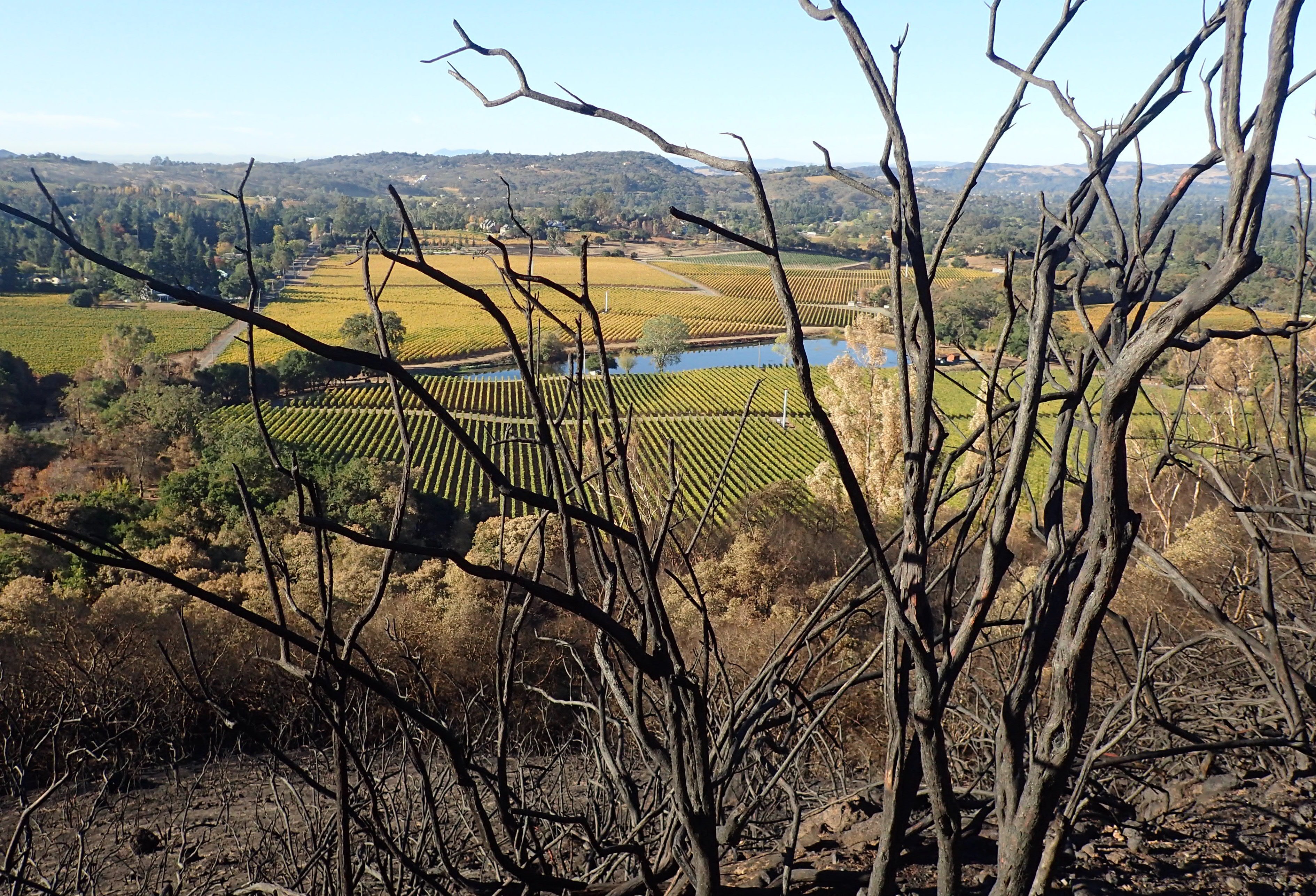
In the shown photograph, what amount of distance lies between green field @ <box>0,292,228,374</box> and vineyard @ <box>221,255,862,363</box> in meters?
3.25

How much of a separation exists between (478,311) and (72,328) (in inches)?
772

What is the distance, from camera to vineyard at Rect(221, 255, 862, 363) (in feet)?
141

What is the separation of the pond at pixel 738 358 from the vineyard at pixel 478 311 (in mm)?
1592

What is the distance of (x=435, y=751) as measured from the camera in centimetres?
500

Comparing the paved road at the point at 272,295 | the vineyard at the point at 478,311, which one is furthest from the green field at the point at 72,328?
the vineyard at the point at 478,311

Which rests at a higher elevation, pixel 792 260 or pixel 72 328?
pixel 792 260

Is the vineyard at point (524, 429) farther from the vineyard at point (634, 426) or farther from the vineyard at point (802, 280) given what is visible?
the vineyard at point (802, 280)

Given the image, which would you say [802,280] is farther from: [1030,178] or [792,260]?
[1030,178]

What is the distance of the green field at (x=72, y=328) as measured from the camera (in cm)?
3491

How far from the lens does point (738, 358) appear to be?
46.6 m

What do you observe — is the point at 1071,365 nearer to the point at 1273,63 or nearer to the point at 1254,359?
the point at 1273,63

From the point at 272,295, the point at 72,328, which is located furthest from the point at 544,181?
the point at 72,328

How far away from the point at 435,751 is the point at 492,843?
Answer: 14.4ft

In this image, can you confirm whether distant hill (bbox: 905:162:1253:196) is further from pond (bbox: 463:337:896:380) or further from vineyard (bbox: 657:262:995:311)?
pond (bbox: 463:337:896:380)
